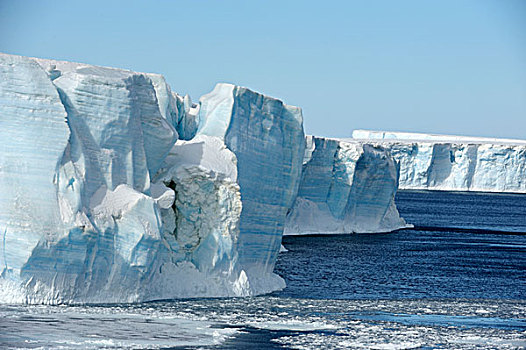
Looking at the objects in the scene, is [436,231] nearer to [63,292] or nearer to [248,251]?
[248,251]

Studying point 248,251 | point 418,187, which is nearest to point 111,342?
point 248,251

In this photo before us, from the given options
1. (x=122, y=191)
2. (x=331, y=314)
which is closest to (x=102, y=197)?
(x=122, y=191)

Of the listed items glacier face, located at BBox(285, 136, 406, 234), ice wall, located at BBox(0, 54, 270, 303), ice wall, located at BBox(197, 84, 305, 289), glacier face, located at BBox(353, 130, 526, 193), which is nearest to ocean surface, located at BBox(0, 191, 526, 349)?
ice wall, located at BBox(0, 54, 270, 303)

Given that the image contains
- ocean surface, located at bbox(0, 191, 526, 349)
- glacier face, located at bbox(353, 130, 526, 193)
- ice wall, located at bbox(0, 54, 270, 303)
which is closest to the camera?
ocean surface, located at bbox(0, 191, 526, 349)

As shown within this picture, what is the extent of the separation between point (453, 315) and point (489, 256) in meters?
11.9

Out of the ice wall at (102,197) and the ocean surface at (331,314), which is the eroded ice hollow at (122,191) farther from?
the ocean surface at (331,314)

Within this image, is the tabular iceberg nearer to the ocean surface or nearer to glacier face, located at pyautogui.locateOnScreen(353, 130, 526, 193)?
the ocean surface

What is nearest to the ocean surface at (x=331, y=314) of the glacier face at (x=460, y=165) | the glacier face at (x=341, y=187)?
the glacier face at (x=341, y=187)

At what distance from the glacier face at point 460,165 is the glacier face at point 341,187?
78.8 feet

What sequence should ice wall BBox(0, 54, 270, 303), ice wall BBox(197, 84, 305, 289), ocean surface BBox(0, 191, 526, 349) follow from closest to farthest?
ocean surface BBox(0, 191, 526, 349), ice wall BBox(0, 54, 270, 303), ice wall BBox(197, 84, 305, 289)

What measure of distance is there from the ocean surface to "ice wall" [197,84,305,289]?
901 mm

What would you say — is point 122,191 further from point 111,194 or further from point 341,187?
point 341,187

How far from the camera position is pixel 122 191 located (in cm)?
1203

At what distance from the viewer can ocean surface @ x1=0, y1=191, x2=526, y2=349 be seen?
9.59 metres
